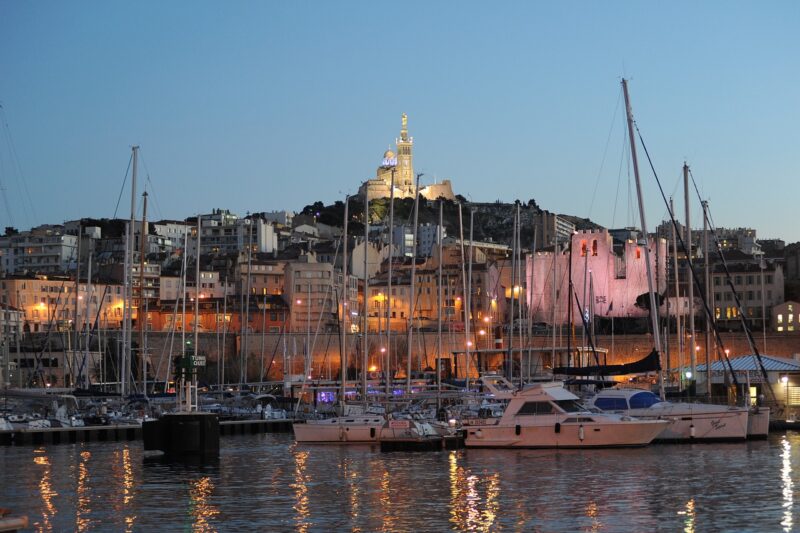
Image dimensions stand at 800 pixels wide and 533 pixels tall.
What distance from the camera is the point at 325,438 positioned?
44688 mm

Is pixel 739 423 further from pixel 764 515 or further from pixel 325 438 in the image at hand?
pixel 764 515

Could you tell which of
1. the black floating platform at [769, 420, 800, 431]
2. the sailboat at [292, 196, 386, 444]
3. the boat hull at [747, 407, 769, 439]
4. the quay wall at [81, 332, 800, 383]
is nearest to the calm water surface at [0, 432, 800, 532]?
the boat hull at [747, 407, 769, 439]

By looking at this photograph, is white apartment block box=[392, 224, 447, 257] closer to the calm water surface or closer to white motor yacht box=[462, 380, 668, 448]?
white motor yacht box=[462, 380, 668, 448]

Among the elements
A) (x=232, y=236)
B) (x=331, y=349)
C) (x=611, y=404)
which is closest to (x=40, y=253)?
(x=232, y=236)

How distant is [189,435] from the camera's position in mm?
37344

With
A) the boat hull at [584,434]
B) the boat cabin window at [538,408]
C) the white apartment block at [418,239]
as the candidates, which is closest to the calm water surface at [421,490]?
the boat hull at [584,434]

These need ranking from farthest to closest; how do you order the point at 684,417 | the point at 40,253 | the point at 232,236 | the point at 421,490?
1. the point at 232,236
2. the point at 40,253
3. the point at 684,417
4. the point at 421,490

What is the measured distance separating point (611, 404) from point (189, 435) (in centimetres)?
1372

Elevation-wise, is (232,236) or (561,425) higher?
(232,236)

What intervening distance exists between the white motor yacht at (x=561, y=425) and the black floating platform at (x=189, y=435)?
8.98m

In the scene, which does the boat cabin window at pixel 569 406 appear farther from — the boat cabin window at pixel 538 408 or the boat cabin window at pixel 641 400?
the boat cabin window at pixel 641 400

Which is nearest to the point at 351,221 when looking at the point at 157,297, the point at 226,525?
the point at 157,297

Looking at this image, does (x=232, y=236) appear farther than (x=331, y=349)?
Yes

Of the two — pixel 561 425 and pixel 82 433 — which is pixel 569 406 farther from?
pixel 82 433
